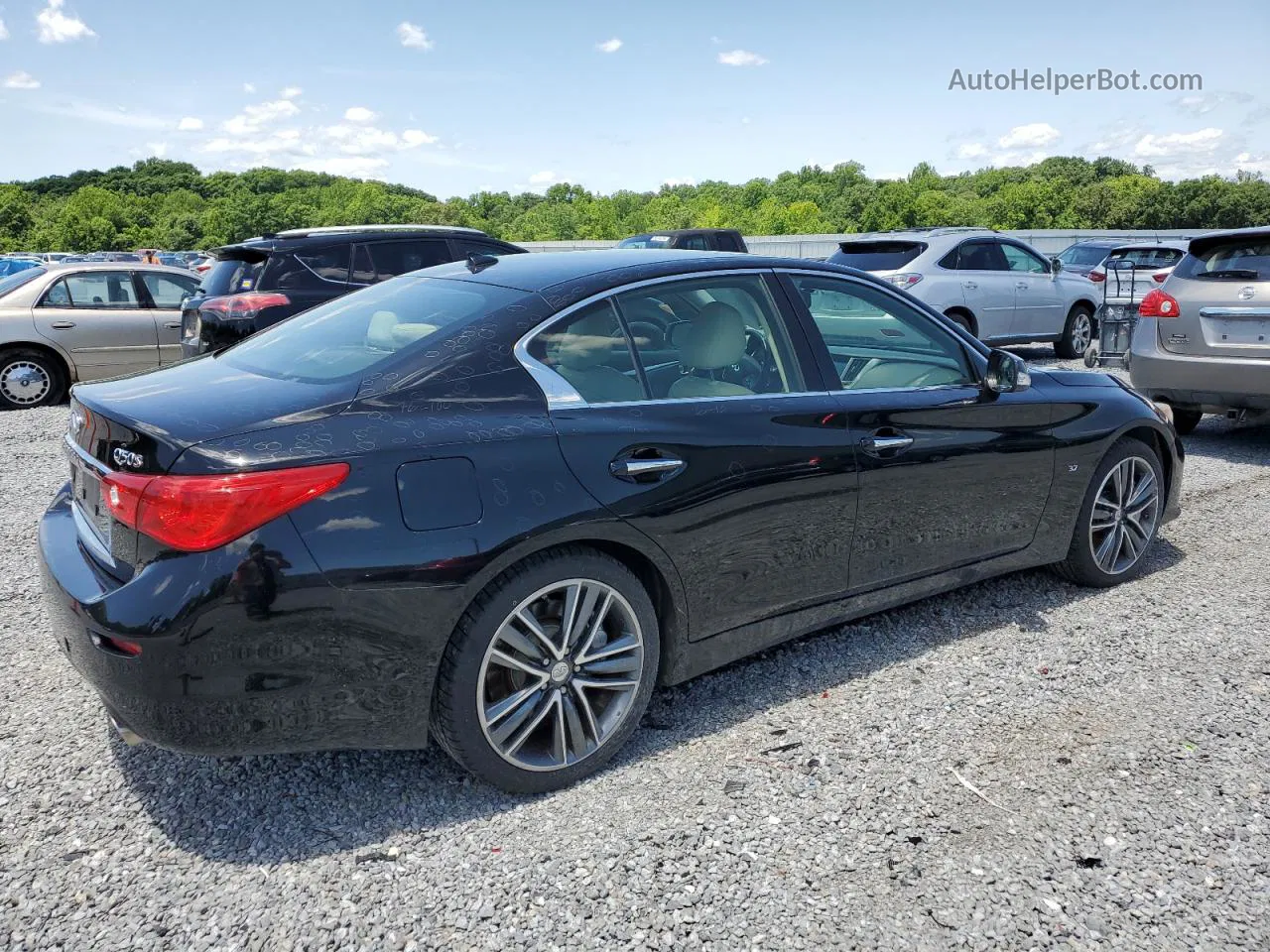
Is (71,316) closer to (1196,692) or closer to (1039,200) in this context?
(1196,692)

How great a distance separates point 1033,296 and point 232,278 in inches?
379

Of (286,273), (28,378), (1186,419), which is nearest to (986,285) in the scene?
(1186,419)

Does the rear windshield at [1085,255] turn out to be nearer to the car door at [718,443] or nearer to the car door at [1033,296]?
the car door at [1033,296]

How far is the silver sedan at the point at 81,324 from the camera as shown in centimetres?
1099

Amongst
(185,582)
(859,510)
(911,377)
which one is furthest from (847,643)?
(185,582)

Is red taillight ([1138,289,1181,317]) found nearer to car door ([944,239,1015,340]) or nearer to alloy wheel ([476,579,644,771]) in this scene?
car door ([944,239,1015,340])

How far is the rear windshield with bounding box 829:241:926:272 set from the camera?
12.4 m

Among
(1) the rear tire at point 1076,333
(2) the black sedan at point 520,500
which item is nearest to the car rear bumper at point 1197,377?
(2) the black sedan at point 520,500

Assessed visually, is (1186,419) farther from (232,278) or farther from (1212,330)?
(232,278)

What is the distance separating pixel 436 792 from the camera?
319cm

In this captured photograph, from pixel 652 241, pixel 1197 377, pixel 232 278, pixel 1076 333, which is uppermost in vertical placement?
pixel 652 241

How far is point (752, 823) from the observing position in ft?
9.81

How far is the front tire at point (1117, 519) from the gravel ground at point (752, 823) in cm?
64

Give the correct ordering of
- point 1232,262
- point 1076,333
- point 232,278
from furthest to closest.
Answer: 1. point 1076,333
2. point 232,278
3. point 1232,262
